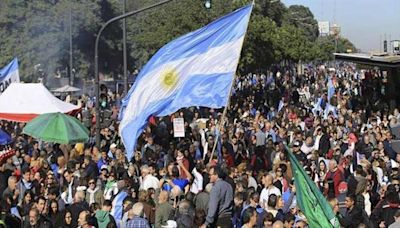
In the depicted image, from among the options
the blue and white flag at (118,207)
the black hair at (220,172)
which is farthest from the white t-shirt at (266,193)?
the blue and white flag at (118,207)

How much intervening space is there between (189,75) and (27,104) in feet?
29.3

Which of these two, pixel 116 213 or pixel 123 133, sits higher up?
pixel 123 133

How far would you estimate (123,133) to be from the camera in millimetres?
14156

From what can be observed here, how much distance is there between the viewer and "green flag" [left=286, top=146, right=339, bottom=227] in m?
7.86

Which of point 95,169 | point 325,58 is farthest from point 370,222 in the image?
point 325,58

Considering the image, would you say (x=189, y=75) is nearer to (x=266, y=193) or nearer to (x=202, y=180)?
(x=202, y=180)

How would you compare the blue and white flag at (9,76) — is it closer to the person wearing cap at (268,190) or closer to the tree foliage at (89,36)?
the person wearing cap at (268,190)

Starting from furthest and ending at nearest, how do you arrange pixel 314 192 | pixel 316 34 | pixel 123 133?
pixel 316 34 < pixel 123 133 < pixel 314 192

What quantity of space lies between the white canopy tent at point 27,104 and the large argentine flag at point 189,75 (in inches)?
303

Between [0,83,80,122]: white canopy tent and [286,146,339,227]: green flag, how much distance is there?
48.4 feet

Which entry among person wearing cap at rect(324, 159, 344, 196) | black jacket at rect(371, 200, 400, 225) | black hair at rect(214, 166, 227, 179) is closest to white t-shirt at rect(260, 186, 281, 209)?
black hair at rect(214, 166, 227, 179)

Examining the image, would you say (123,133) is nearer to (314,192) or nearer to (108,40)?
(314,192)

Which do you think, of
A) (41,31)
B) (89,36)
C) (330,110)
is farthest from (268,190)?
(89,36)

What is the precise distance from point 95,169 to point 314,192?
8126 mm
